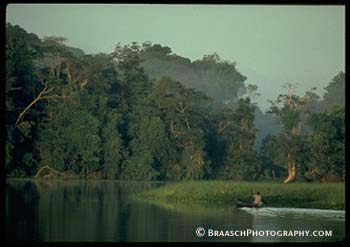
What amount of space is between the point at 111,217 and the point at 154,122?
1.42 meters

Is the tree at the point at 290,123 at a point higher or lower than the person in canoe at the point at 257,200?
higher

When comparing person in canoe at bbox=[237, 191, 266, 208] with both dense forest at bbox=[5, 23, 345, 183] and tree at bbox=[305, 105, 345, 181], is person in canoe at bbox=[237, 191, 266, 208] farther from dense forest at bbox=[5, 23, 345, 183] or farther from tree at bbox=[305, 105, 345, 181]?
tree at bbox=[305, 105, 345, 181]

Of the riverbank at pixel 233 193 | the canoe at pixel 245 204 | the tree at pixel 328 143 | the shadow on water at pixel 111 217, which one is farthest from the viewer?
the riverbank at pixel 233 193

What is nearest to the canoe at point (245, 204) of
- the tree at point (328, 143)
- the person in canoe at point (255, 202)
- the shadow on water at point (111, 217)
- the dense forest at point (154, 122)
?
the person in canoe at point (255, 202)

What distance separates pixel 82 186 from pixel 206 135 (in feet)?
5.86

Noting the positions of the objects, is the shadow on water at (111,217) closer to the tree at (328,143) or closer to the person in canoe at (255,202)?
the person in canoe at (255,202)

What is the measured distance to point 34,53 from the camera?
11617 mm

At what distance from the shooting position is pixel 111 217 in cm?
1120

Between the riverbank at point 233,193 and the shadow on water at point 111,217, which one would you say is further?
the riverbank at point 233,193

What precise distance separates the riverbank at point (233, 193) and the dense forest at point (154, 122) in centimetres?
12

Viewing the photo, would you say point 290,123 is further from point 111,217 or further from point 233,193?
point 111,217

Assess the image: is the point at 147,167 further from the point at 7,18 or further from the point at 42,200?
the point at 7,18

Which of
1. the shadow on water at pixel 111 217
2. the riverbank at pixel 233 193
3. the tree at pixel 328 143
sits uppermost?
the tree at pixel 328 143

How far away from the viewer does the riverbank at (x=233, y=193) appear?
1182 cm
